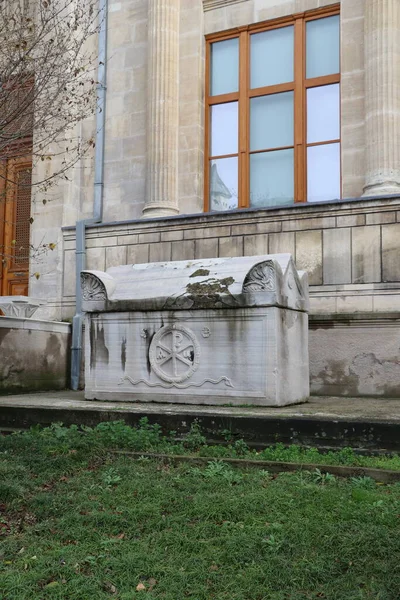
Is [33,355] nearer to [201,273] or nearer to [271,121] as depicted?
[201,273]

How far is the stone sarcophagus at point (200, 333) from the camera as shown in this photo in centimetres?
747

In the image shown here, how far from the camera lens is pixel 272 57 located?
12.4 meters

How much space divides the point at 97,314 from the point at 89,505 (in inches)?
157

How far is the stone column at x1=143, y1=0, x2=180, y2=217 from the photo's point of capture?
40.5ft

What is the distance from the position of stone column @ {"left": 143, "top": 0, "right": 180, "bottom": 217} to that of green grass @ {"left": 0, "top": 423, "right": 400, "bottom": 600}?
7334 millimetres

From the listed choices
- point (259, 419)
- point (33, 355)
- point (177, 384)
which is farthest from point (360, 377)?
point (33, 355)

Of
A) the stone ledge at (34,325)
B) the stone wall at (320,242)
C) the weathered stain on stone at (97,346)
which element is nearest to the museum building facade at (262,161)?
the stone wall at (320,242)

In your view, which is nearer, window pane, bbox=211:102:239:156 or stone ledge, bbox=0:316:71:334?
stone ledge, bbox=0:316:71:334

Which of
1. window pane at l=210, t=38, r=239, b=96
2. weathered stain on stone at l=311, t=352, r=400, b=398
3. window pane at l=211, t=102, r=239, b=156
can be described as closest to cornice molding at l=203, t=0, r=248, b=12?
window pane at l=210, t=38, r=239, b=96

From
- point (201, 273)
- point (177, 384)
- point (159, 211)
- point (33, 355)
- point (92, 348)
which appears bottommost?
point (177, 384)

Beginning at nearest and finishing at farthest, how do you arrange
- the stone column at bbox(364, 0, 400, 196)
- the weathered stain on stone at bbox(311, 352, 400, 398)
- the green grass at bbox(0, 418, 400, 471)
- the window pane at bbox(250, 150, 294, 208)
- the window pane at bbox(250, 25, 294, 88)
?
the green grass at bbox(0, 418, 400, 471) < the weathered stain on stone at bbox(311, 352, 400, 398) < the stone column at bbox(364, 0, 400, 196) < the window pane at bbox(250, 150, 294, 208) < the window pane at bbox(250, 25, 294, 88)

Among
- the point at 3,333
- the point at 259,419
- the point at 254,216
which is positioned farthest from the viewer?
the point at 254,216

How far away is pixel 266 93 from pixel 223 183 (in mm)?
1809

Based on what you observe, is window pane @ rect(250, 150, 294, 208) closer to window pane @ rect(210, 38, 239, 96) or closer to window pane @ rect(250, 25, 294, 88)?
window pane @ rect(250, 25, 294, 88)
